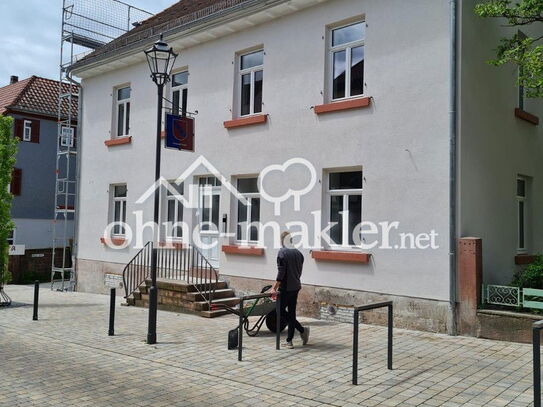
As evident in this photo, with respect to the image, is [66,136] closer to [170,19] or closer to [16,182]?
[170,19]

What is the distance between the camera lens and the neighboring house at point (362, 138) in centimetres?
986

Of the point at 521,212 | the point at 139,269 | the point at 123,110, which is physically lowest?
the point at 139,269

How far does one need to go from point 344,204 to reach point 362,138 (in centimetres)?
146

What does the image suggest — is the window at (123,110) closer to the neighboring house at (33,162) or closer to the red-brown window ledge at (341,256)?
the red-brown window ledge at (341,256)

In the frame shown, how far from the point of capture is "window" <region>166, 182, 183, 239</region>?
48.8 ft

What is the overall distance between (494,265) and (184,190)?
313 inches

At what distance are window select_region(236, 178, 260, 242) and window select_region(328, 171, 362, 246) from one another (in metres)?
2.12

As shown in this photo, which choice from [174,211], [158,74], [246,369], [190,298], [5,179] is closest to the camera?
[246,369]

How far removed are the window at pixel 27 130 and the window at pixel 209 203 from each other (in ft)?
53.7

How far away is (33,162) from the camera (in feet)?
89.5

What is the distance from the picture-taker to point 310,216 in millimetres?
11727

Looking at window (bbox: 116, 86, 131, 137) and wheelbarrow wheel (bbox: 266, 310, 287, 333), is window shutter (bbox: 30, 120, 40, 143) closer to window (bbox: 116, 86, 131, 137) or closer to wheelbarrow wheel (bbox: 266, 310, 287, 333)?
window (bbox: 116, 86, 131, 137)

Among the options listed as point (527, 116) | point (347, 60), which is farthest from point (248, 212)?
point (527, 116)

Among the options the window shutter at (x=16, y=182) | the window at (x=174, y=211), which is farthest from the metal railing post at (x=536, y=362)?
the window shutter at (x=16, y=182)
